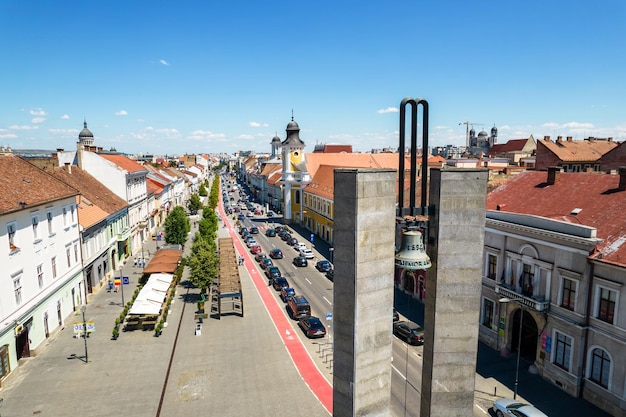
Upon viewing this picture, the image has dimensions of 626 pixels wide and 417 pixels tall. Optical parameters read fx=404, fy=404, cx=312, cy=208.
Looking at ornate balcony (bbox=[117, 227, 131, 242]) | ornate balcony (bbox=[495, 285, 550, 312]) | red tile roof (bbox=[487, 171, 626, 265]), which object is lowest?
ornate balcony (bbox=[117, 227, 131, 242])

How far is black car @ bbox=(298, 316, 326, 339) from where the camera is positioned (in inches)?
1214

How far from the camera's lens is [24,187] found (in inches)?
1219

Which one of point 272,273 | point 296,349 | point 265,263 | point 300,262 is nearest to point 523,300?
point 296,349

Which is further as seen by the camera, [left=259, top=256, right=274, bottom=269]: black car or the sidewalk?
[left=259, top=256, right=274, bottom=269]: black car

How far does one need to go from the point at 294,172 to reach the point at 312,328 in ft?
186

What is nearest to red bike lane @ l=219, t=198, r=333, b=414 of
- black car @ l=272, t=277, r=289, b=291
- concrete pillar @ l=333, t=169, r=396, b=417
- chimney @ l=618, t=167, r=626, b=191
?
black car @ l=272, t=277, r=289, b=291

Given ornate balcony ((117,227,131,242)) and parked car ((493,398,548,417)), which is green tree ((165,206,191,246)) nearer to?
ornate balcony ((117,227,131,242))

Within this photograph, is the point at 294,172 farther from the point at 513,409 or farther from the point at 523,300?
the point at 513,409

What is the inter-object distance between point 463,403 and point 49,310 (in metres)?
31.8

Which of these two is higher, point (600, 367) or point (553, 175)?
point (553, 175)

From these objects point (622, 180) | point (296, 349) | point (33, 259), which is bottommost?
point (296, 349)

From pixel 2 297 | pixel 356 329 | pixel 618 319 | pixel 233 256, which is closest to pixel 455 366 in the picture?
pixel 356 329

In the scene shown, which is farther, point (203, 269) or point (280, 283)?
point (280, 283)

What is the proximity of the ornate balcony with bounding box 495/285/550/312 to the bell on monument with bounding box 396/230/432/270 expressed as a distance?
59.2 feet
